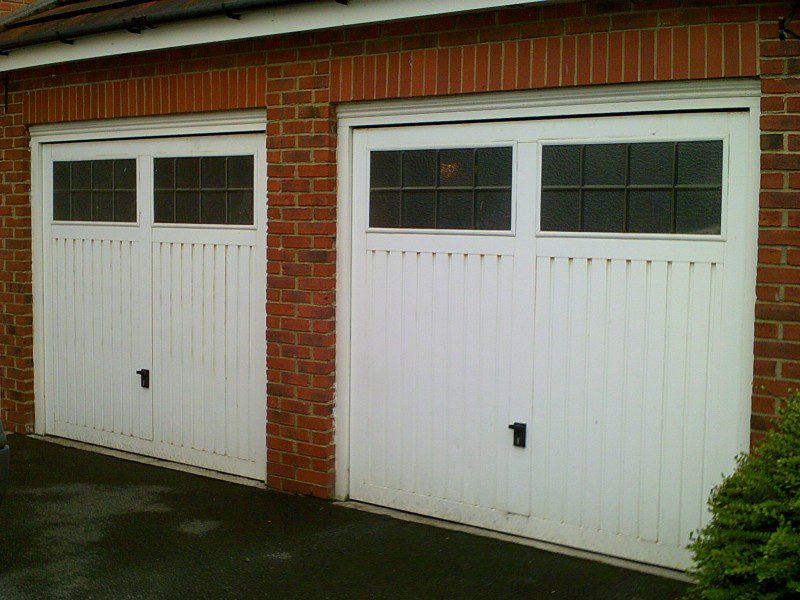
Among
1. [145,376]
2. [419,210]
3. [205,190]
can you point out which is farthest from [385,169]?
[145,376]

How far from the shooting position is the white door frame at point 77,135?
7.07 metres

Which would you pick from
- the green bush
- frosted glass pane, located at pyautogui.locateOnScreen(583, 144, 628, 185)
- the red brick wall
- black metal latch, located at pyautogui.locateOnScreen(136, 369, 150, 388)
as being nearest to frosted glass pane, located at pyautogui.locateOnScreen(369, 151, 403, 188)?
the red brick wall

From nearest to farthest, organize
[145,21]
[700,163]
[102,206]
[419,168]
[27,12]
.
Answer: [700,163] < [419,168] < [145,21] < [102,206] < [27,12]

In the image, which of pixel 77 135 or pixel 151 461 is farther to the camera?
pixel 77 135

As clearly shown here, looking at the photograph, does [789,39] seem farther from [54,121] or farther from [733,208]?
[54,121]

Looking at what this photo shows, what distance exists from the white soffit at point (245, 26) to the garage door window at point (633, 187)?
2.80ft

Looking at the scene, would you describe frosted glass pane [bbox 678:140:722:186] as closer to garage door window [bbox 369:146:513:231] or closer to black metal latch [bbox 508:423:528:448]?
garage door window [bbox 369:146:513:231]

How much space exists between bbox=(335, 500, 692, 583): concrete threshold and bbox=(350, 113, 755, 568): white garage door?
1.8 inches

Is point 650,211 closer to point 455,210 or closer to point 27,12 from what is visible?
point 455,210

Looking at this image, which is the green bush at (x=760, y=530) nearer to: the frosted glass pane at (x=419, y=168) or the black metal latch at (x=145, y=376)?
the frosted glass pane at (x=419, y=168)

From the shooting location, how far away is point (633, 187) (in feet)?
17.7

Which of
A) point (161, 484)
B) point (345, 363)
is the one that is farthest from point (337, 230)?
point (161, 484)

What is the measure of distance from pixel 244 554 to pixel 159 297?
2.58 m

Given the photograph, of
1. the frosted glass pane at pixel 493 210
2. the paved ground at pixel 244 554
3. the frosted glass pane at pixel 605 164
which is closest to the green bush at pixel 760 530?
the paved ground at pixel 244 554
